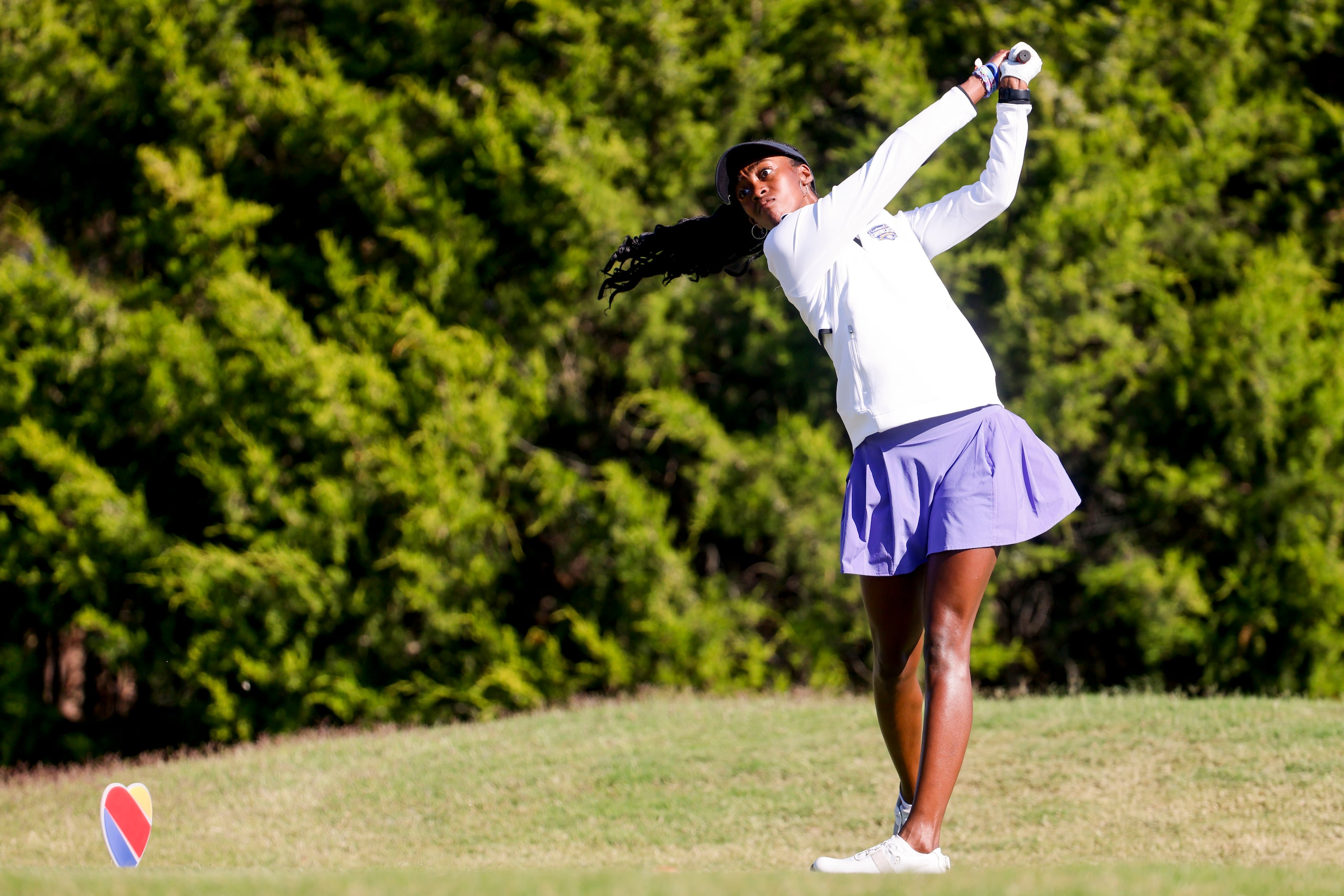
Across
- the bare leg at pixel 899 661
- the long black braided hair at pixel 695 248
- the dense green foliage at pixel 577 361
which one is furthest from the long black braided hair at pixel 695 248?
the dense green foliage at pixel 577 361

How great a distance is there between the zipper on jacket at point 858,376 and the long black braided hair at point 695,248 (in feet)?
2.58

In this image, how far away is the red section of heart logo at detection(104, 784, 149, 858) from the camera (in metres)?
4.14

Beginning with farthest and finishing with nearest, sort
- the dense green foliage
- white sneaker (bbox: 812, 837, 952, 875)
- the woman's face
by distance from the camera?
the dense green foliage
the woman's face
white sneaker (bbox: 812, 837, 952, 875)

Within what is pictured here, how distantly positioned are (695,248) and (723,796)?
273 cm

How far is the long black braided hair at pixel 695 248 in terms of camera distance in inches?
162

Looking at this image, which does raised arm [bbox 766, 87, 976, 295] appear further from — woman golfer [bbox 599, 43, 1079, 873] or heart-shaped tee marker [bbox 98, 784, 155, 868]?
heart-shaped tee marker [bbox 98, 784, 155, 868]

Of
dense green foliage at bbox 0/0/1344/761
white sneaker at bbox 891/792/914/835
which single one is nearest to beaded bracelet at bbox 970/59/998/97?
white sneaker at bbox 891/792/914/835

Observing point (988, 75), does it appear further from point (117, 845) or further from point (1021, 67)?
point (117, 845)

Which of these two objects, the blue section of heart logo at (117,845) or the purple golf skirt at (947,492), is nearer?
the purple golf skirt at (947,492)

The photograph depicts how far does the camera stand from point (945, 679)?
3234 mm

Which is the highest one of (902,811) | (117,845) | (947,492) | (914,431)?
(914,431)

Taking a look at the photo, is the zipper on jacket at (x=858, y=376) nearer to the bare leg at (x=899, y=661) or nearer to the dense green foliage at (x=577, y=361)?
the bare leg at (x=899, y=661)

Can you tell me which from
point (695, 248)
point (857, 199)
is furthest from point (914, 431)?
point (695, 248)

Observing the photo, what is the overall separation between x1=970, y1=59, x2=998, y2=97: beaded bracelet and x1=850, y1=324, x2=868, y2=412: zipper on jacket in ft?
2.68
